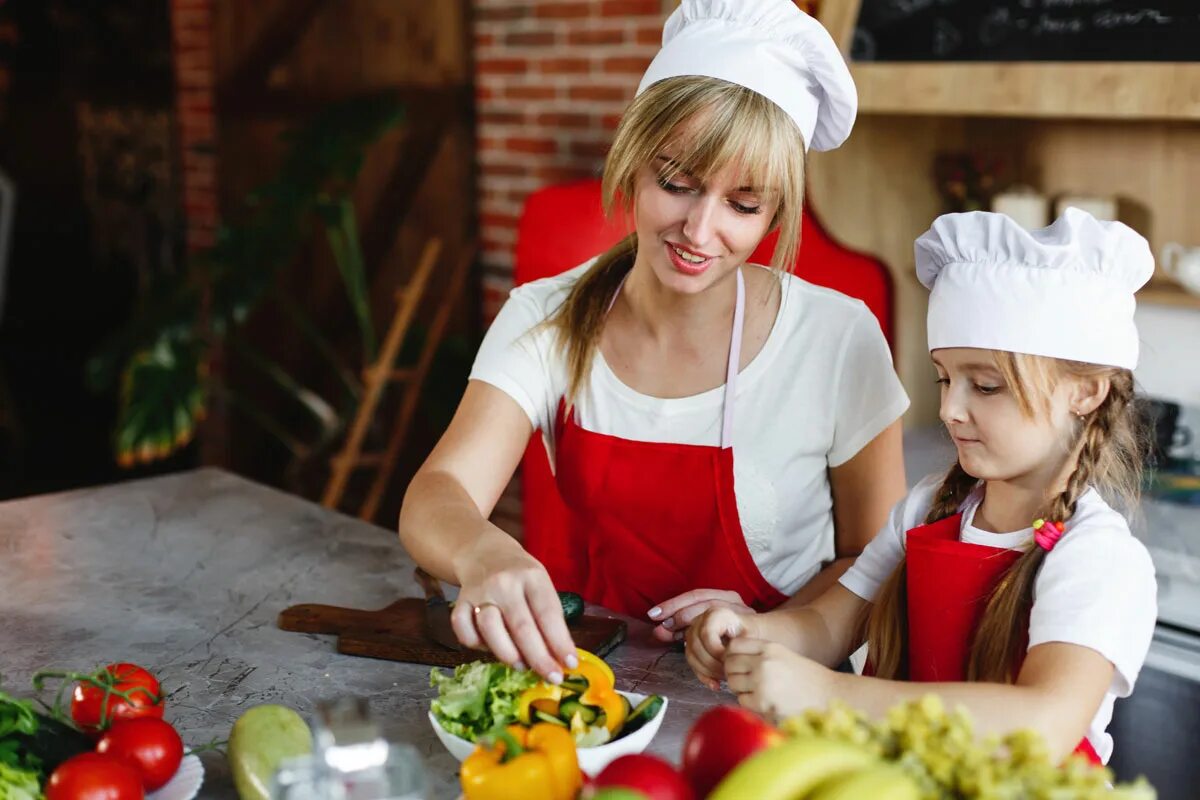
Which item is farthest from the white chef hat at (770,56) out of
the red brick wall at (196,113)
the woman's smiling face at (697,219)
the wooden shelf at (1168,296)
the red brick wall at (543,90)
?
the red brick wall at (196,113)

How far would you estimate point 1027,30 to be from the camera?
2.56 meters

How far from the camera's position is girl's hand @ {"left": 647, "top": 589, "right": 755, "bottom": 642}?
1.60 metres

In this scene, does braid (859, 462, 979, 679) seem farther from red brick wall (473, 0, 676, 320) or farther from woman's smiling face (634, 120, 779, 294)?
red brick wall (473, 0, 676, 320)

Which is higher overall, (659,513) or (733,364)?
(733,364)

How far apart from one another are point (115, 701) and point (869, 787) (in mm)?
792

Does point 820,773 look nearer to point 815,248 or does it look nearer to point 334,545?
point 334,545

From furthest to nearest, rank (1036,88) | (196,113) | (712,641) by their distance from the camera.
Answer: (196,113)
(1036,88)
(712,641)

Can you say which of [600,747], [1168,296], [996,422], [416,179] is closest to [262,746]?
[600,747]

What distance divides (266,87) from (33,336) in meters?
3.59

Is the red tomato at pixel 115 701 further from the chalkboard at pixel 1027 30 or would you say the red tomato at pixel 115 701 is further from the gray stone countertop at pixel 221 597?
the chalkboard at pixel 1027 30

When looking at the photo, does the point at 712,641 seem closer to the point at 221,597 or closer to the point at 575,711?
the point at 575,711

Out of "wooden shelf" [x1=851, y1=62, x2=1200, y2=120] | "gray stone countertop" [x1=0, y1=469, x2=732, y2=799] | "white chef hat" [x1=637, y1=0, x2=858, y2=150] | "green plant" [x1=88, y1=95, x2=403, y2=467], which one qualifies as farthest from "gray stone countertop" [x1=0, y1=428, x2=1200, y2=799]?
"green plant" [x1=88, y1=95, x2=403, y2=467]

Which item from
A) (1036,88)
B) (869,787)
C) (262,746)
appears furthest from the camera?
(1036,88)

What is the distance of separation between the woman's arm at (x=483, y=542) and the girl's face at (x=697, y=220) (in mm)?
355
